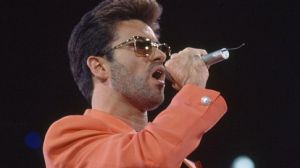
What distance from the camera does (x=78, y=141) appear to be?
4.45ft

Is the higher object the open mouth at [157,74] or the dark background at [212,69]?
the open mouth at [157,74]

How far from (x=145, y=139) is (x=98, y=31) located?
0.58m

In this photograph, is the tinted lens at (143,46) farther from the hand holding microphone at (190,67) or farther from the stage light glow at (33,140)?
the stage light glow at (33,140)

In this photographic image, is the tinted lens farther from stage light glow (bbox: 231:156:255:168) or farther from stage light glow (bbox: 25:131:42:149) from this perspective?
stage light glow (bbox: 231:156:255:168)

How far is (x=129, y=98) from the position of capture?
1621mm

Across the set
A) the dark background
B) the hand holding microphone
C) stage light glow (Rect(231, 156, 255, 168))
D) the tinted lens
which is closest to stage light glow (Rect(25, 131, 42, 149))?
the dark background

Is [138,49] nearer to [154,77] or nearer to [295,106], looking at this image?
[154,77]

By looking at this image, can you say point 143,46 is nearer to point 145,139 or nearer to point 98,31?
point 98,31

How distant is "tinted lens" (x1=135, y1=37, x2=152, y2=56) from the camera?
1.61 m

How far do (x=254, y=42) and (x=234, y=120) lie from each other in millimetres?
865

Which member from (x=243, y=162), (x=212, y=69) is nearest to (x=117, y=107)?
(x=212, y=69)

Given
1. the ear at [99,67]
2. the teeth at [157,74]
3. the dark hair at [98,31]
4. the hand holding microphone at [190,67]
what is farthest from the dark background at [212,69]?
the hand holding microphone at [190,67]

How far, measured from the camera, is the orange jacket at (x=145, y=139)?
1.24m

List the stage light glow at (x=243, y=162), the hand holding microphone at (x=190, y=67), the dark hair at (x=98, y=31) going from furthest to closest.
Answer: the stage light glow at (x=243, y=162) < the dark hair at (x=98, y=31) < the hand holding microphone at (x=190, y=67)
